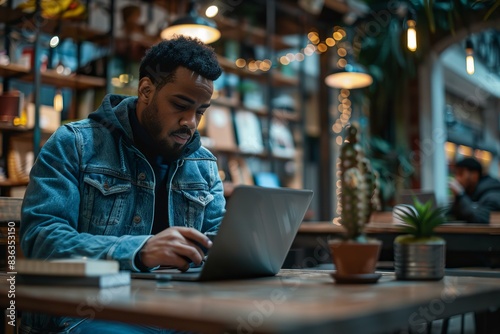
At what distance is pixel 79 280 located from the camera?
3.59 feet

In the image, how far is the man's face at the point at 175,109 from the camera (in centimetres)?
162

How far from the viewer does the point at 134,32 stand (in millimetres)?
5250

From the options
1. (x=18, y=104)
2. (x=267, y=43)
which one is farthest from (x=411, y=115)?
(x=18, y=104)

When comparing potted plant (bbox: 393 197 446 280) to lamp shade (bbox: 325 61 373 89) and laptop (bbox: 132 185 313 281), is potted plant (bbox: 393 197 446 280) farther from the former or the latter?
lamp shade (bbox: 325 61 373 89)

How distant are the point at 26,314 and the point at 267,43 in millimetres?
5212

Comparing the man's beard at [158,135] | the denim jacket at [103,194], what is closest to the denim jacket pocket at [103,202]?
the denim jacket at [103,194]

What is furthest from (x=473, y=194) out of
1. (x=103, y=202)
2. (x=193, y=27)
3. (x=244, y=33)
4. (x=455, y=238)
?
(x=103, y=202)

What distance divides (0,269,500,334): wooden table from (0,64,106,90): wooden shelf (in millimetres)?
3581

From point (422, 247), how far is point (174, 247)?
51 cm

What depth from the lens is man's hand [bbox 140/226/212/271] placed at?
127 cm

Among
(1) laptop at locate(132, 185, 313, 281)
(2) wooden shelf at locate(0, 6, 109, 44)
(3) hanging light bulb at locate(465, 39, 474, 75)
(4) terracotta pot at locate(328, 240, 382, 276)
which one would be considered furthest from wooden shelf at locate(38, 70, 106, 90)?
(4) terracotta pot at locate(328, 240, 382, 276)

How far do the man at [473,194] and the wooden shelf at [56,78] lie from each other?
272 cm

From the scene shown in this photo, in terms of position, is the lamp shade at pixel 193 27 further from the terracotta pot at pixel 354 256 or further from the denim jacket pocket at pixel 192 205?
the terracotta pot at pixel 354 256

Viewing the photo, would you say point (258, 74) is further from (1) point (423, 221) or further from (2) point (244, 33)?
(1) point (423, 221)
